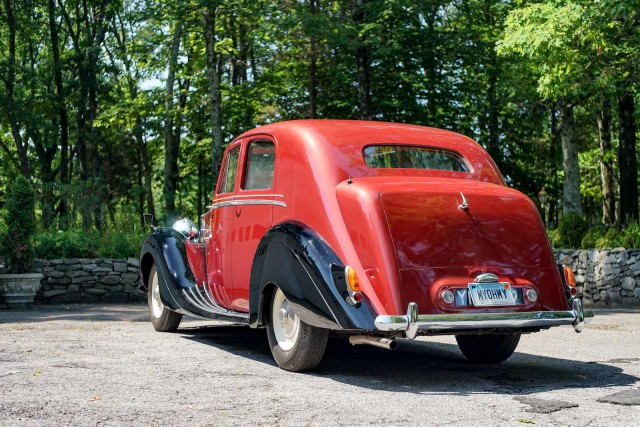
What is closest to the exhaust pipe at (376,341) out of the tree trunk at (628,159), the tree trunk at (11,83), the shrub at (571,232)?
the shrub at (571,232)

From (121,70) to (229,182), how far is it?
2553 centimetres

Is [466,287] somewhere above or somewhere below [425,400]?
above

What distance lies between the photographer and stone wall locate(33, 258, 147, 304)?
616 inches

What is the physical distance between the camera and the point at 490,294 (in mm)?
6543

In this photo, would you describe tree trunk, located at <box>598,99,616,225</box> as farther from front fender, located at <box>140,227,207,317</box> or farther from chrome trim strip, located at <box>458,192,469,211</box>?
chrome trim strip, located at <box>458,192,469,211</box>

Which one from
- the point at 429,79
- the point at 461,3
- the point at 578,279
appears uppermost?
the point at 461,3

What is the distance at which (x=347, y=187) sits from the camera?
22.8 feet

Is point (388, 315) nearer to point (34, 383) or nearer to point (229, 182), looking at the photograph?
point (34, 383)

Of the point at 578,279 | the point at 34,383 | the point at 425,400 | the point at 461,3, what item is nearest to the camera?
the point at 425,400

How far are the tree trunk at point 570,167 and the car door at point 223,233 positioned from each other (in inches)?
692

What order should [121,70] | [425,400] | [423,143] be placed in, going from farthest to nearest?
1. [121,70]
2. [423,143]
3. [425,400]

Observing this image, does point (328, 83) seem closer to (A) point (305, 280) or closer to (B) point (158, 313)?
(B) point (158, 313)

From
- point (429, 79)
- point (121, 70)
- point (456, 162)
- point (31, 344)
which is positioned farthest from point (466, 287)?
point (121, 70)

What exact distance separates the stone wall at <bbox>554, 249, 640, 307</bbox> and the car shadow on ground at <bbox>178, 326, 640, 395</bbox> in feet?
28.4
